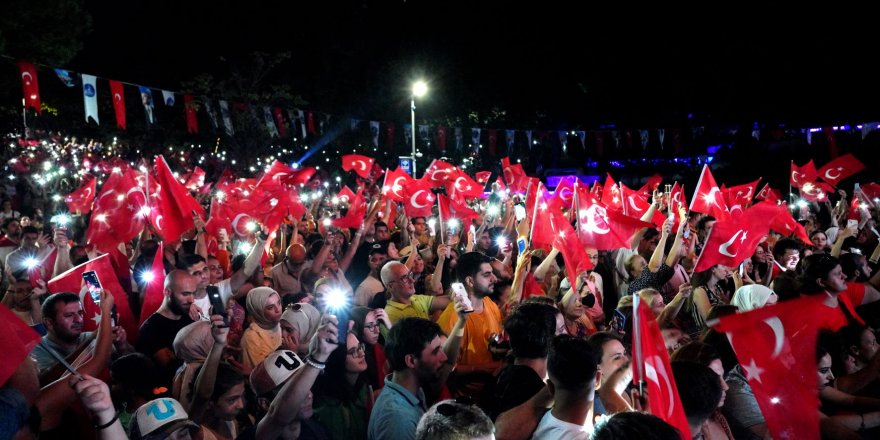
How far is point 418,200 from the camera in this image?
12.7m

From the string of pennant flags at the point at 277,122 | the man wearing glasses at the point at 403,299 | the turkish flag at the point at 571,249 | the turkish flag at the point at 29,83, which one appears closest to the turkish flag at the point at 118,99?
the string of pennant flags at the point at 277,122

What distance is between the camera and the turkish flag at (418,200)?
12.6 metres

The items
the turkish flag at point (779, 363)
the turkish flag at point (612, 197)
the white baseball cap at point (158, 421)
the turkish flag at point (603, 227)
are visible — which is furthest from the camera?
the turkish flag at point (612, 197)

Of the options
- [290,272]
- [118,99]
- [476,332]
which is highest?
[118,99]

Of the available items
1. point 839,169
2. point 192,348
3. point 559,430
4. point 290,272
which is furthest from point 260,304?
point 839,169

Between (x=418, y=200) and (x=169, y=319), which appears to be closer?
(x=169, y=319)

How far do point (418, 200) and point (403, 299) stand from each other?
632cm

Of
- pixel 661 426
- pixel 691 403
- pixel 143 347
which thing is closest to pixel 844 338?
pixel 691 403

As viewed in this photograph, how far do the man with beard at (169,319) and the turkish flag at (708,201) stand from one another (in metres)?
7.34

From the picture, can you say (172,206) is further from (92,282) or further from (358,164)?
(358,164)

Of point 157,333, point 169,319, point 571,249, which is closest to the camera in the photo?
point 157,333

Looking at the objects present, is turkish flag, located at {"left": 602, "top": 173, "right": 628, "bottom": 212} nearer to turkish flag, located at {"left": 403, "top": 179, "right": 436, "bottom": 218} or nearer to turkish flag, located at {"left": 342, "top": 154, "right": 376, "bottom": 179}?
turkish flag, located at {"left": 403, "top": 179, "right": 436, "bottom": 218}

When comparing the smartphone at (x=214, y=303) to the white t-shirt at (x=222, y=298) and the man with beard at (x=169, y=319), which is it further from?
the white t-shirt at (x=222, y=298)

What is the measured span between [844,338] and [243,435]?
452 centimetres
